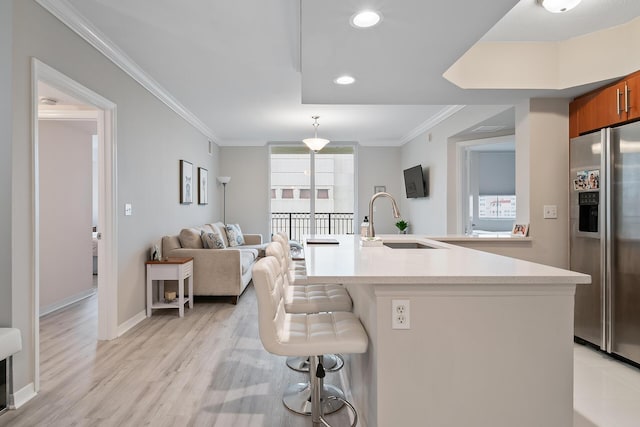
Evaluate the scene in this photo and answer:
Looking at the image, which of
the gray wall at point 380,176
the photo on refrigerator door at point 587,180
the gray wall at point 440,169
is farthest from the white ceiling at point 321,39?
the gray wall at point 380,176

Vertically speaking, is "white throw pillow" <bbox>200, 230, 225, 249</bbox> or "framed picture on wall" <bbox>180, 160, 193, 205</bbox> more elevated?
"framed picture on wall" <bbox>180, 160, 193, 205</bbox>

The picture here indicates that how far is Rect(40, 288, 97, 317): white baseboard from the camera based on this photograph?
4.11 metres

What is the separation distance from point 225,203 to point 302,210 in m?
1.62

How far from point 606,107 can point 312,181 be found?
542 centimetres

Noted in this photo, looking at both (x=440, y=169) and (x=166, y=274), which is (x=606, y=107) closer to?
(x=440, y=169)

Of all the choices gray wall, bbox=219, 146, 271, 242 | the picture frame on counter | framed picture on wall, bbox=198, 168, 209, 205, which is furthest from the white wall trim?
the picture frame on counter

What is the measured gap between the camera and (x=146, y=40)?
10.1 feet

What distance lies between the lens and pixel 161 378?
2521 mm

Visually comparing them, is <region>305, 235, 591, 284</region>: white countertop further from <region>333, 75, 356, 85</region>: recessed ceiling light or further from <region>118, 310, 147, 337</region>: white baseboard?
<region>118, 310, 147, 337</region>: white baseboard

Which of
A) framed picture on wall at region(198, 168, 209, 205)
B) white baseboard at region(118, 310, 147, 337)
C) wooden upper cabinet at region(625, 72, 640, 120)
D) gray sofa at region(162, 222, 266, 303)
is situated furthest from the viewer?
framed picture on wall at region(198, 168, 209, 205)

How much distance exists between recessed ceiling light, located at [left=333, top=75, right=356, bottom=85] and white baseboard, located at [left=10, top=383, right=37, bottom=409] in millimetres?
3001

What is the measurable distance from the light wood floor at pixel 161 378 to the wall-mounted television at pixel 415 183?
3.76 meters

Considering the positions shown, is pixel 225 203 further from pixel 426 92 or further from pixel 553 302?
pixel 553 302

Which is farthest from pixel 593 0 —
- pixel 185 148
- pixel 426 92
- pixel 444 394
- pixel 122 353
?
pixel 185 148
